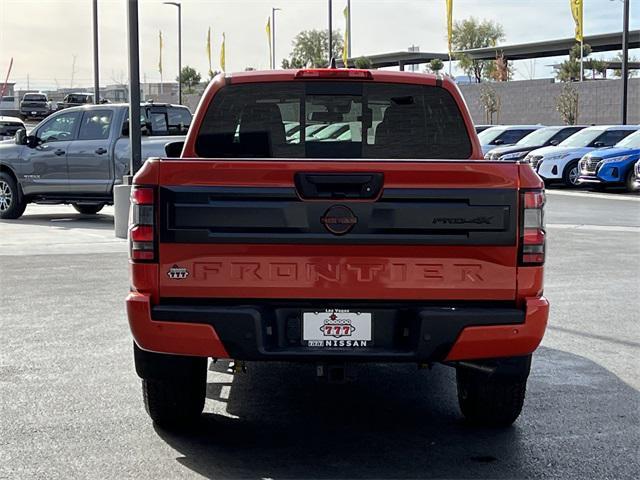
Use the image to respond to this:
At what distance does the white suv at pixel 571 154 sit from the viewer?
89.6 ft

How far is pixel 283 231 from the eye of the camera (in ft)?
15.5

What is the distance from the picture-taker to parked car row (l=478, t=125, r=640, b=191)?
2520cm

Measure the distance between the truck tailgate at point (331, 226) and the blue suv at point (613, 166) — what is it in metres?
21.3

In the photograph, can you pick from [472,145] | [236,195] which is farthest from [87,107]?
[236,195]

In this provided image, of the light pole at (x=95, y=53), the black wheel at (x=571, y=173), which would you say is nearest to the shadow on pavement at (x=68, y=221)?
the black wheel at (x=571, y=173)

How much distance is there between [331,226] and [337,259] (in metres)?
0.15

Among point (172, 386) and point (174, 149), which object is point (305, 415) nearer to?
point (172, 386)

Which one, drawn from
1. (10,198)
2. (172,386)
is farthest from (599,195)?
(172,386)

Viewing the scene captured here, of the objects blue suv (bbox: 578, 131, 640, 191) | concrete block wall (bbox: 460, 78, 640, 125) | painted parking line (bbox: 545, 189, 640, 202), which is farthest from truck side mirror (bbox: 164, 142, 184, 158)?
concrete block wall (bbox: 460, 78, 640, 125)

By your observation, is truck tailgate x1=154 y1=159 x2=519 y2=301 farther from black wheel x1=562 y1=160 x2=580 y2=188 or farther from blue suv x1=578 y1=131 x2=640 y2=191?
black wheel x1=562 y1=160 x2=580 y2=188

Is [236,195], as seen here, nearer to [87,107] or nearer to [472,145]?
[472,145]

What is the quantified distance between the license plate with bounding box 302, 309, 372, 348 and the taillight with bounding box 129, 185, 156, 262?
0.78 metres

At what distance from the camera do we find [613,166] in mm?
25125

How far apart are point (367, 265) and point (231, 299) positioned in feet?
2.12
